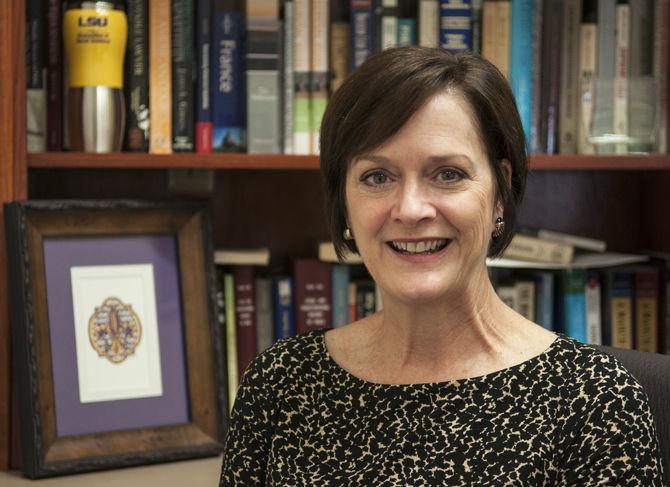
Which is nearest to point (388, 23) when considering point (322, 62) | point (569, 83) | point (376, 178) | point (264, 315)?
point (322, 62)

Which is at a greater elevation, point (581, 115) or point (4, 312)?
point (581, 115)

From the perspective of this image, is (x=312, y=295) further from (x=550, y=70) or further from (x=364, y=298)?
(x=550, y=70)

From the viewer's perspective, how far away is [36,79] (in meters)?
1.81

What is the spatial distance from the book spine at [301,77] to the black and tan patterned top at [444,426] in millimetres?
523

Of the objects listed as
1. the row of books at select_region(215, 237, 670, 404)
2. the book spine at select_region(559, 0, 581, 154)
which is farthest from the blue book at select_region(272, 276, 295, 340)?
the book spine at select_region(559, 0, 581, 154)

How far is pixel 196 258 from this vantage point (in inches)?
73.4

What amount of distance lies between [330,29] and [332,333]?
27.2 inches

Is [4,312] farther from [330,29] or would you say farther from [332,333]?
[330,29]

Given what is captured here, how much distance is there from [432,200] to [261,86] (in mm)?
694

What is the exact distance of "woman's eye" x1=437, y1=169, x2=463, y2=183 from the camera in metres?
1.26

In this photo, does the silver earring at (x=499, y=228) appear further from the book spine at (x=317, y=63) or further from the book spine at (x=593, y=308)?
the book spine at (x=593, y=308)

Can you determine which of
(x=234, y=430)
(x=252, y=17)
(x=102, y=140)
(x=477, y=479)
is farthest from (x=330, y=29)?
(x=477, y=479)

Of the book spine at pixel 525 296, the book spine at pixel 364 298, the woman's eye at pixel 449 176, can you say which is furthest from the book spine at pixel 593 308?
the woman's eye at pixel 449 176

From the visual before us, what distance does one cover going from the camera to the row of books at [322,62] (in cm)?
183
